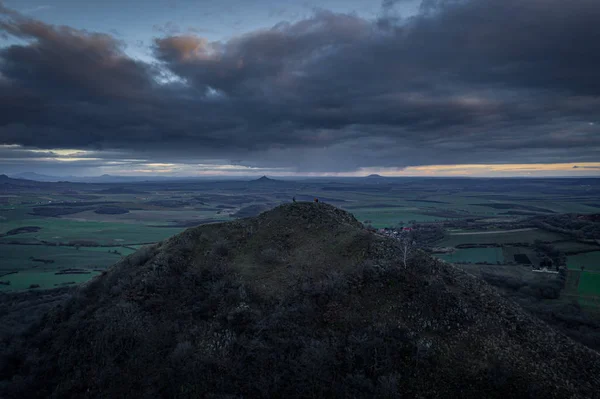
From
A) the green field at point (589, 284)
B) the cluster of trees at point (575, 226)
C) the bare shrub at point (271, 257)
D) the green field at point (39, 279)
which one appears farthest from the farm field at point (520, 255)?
the green field at point (39, 279)

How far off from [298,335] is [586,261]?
2775 inches

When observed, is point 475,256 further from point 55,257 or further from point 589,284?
point 55,257

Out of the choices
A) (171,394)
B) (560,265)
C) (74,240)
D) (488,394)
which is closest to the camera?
(488,394)

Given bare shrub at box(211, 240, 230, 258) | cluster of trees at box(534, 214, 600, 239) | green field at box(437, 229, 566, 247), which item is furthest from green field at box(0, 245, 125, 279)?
cluster of trees at box(534, 214, 600, 239)

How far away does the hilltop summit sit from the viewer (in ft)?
58.7

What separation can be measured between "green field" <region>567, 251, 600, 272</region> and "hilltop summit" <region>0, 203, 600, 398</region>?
168 feet

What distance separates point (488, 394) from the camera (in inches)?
656

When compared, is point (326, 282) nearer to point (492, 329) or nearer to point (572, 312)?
point (492, 329)

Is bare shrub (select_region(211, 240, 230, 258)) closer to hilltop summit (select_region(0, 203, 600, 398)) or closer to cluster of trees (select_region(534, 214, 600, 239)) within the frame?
hilltop summit (select_region(0, 203, 600, 398))

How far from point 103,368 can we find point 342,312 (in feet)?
49.5

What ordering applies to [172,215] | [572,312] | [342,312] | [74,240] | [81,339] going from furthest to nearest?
[172,215] → [74,240] → [572,312] → [81,339] → [342,312]

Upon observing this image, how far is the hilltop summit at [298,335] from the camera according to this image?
17.9m

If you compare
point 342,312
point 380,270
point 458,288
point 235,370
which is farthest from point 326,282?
point 458,288

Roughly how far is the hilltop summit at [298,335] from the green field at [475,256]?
50942mm
